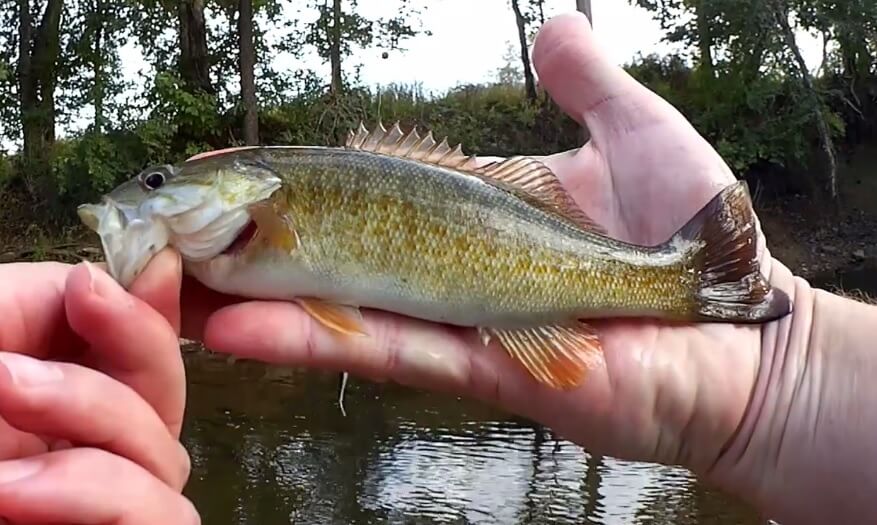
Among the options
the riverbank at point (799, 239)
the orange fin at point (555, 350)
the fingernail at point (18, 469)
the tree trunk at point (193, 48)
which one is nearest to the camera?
the fingernail at point (18, 469)

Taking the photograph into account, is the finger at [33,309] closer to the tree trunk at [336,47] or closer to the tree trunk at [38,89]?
the tree trunk at [38,89]

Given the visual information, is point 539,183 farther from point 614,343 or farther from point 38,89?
point 38,89

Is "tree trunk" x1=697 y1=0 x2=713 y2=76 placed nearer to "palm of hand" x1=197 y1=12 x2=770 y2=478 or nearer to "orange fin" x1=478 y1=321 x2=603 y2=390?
"palm of hand" x1=197 y1=12 x2=770 y2=478

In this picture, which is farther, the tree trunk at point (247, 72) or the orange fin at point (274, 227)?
the tree trunk at point (247, 72)

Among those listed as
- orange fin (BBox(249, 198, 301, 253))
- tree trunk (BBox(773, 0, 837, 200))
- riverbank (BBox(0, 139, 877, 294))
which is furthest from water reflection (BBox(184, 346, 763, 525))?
tree trunk (BBox(773, 0, 837, 200))

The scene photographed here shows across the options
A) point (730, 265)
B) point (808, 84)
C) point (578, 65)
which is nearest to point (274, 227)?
point (578, 65)

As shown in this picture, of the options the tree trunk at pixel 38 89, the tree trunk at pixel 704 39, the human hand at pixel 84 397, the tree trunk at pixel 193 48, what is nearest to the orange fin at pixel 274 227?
the human hand at pixel 84 397
